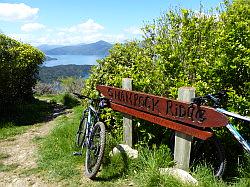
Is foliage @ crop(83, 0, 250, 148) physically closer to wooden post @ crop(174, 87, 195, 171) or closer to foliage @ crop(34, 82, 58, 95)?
wooden post @ crop(174, 87, 195, 171)

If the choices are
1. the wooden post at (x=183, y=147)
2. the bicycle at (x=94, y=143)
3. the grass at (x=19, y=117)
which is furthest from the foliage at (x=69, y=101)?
the wooden post at (x=183, y=147)

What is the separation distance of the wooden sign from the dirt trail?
2091 millimetres

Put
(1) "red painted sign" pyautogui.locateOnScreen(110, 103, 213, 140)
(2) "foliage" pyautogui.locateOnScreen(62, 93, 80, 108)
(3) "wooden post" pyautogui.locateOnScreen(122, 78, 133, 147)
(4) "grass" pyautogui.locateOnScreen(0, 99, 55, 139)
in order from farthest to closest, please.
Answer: (2) "foliage" pyautogui.locateOnScreen(62, 93, 80, 108)
(4) "grass" pyautogui.locateOnScreen(0, 99, 55, 139)
(3) "wooden post" pyautogui.locateOnScreen(122, 78, 133, 147)
(1) "red painted sign" pyautogui.locateOnScreen(110, 103, 213, 140)

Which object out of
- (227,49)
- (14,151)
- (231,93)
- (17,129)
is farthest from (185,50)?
(17,129)

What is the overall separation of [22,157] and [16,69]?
20.5 ft

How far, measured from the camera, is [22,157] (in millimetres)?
8250

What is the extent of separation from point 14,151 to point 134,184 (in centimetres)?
414

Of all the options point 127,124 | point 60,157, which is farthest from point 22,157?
point 127,124

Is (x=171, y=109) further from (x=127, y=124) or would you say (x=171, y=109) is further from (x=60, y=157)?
(x=60, y=157)

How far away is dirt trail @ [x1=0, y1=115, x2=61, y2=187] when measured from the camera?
6.76 metres

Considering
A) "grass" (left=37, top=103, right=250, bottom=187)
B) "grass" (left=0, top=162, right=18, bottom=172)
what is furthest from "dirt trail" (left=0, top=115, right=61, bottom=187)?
"grass" (left=37, top=103, right=250, bottom=187)

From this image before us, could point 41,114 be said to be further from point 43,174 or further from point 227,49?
point 227,49

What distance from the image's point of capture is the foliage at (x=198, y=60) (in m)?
5.95

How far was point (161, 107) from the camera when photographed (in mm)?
5977
